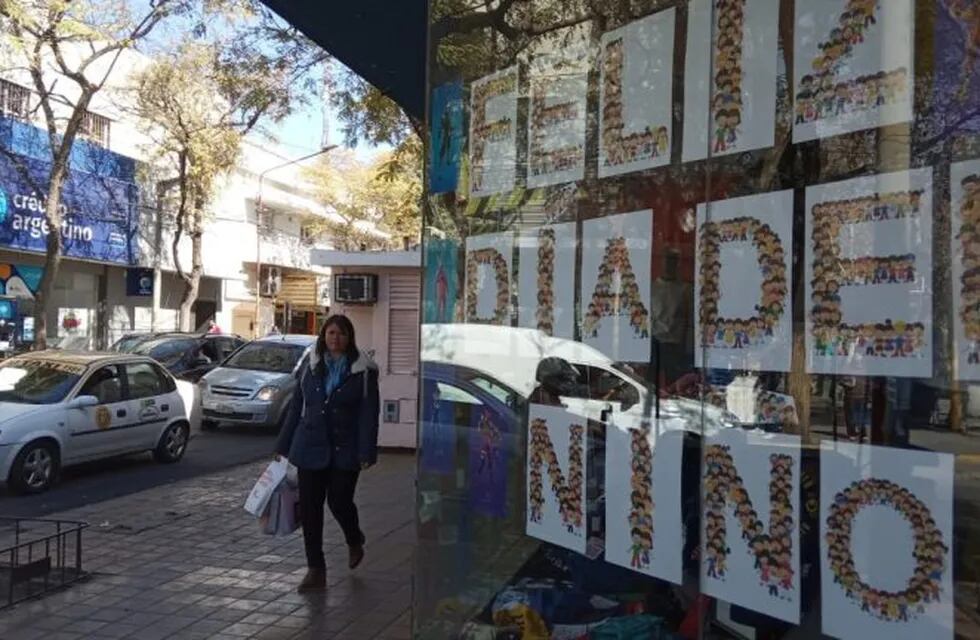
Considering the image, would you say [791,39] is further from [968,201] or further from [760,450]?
[760,450]

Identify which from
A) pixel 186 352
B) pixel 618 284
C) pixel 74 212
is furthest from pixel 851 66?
pixel 74 212

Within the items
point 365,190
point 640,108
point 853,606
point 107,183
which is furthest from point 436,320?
point 365,190

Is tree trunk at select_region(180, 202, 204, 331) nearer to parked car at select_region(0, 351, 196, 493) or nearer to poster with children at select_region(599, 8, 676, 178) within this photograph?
parked car at select_region(0, 351, 196, 493)

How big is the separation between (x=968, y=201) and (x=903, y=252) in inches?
8.2

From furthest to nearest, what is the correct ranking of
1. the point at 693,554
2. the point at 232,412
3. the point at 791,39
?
1. the point at 232,412
2. the point at 693,554
3. the point at 791,39

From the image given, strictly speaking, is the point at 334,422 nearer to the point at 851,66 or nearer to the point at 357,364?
the point at 357,364

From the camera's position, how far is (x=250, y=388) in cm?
1465

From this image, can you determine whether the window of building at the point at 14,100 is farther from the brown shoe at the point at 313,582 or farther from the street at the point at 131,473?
the brown shoe at the point at 313,582

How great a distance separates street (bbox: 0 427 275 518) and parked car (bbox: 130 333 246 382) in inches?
88.3

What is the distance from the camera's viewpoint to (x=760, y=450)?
2.90 meters

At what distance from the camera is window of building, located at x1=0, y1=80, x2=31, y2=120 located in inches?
824

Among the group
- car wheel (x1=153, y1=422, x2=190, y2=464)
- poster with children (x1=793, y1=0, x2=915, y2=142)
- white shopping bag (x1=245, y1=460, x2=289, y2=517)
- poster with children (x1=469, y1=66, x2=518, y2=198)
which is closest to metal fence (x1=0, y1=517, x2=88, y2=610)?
white shopping bag (x1=245, y1=460, x2=289, y2=517)

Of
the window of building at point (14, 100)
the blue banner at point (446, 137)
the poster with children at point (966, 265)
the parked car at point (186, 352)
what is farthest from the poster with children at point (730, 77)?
the window of building at point (14, 100)

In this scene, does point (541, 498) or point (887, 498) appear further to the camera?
point (541, 498)
